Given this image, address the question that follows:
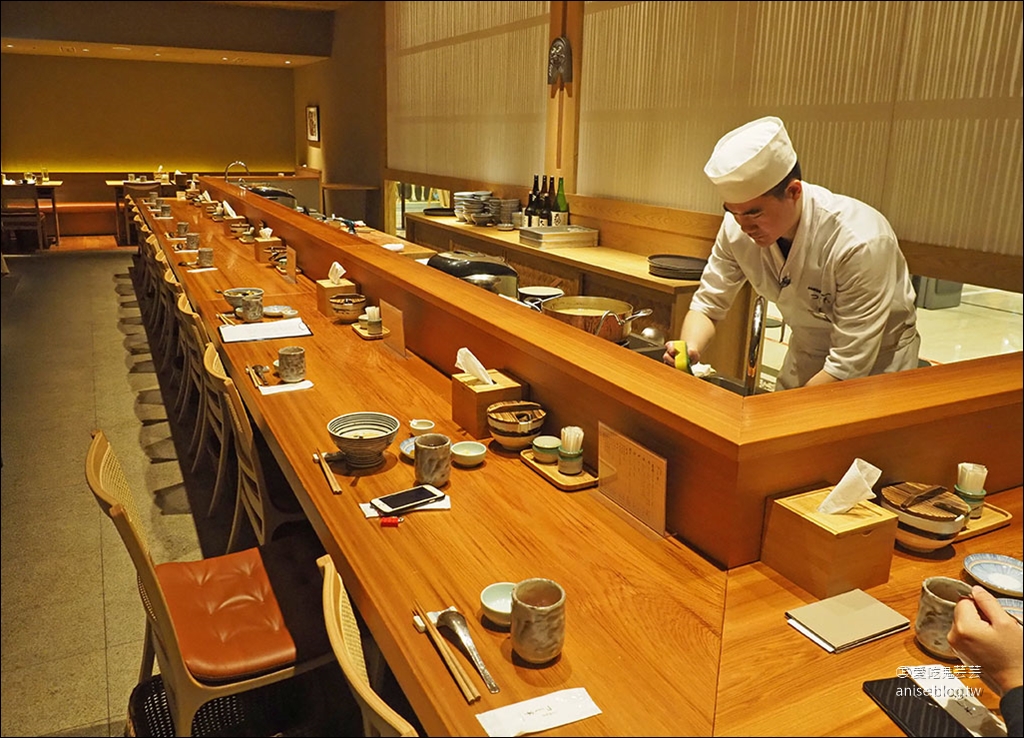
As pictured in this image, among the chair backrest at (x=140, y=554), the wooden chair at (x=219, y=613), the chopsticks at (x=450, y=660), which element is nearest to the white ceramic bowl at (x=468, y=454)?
the wooden chair at (x=219, y=613)

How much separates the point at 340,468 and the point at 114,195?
1269 cm

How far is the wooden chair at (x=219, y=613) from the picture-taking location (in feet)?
5.10

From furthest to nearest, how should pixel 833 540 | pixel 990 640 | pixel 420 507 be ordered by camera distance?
pixel 420 507
pixel 833 540
pixel 990 640

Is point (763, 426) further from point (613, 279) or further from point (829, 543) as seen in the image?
point (613, 279)

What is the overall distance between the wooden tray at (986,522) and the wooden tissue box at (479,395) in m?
1.02

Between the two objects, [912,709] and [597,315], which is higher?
[597,315]

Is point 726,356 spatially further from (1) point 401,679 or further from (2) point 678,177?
(1) point 401,679

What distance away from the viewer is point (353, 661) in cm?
105

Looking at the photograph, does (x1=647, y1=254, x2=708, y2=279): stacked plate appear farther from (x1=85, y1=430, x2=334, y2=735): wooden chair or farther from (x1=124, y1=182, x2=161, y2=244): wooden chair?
(x1=124, y1=182, x2=161, y2=244): wooden chair

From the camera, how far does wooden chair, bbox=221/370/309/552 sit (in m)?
2.19

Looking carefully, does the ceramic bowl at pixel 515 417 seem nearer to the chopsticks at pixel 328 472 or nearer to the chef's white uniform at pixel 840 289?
the chopsticks at pixel 328 472

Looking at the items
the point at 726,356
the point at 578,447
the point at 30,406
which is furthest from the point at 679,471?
the point at 30,406

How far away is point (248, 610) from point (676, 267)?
2723mm

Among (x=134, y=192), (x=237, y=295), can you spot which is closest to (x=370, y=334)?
(x=237, y=295)
